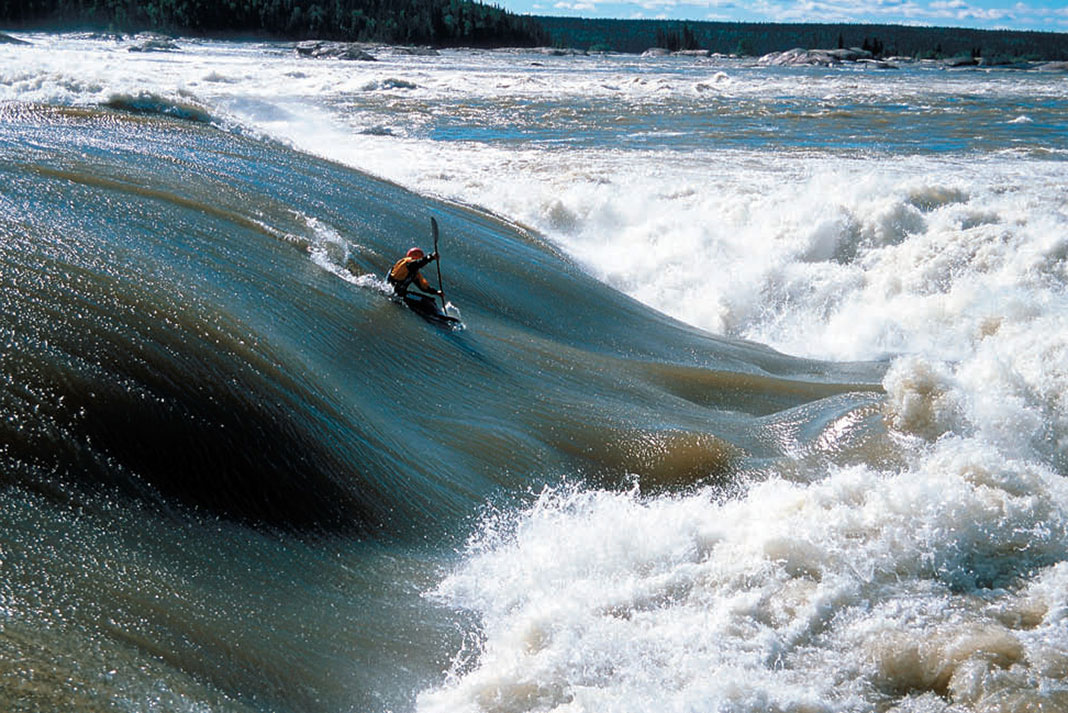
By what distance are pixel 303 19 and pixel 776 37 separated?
80727 millimetres

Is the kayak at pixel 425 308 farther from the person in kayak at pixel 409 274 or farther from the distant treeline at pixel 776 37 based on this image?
the distant treeline at pixel 776 37

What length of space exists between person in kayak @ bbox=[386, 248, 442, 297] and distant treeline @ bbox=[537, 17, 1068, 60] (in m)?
105

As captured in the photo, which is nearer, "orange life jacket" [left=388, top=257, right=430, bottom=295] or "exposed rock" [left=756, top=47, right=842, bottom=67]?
"orange life jacket" [left=388, top=257, right=430, bottom=295]

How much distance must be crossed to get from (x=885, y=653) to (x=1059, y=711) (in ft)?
2.36

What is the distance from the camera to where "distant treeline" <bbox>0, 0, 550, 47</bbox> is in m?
84.3

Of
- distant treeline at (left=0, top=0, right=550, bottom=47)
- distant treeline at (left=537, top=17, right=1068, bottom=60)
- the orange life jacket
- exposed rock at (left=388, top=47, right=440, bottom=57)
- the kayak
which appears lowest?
the kayak

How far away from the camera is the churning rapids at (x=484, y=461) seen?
13.7ft

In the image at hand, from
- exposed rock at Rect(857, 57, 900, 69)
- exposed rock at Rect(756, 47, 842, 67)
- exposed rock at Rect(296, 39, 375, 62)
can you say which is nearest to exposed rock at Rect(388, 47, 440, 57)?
exposed rock at Rect(296, 39, 375, 62)

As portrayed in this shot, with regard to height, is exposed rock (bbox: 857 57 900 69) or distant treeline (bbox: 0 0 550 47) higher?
distant treeline (bbox: 0 0 550 47)

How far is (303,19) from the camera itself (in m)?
97.6

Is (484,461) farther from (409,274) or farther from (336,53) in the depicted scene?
(336,53)

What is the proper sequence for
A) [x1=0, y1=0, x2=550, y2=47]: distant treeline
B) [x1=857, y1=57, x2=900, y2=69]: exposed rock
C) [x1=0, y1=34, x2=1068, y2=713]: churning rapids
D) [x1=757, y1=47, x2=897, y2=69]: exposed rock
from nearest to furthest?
[x1=0, y1=34, x2=1068, y2=713]: churning rapids < [x1=857, y1=57, x2=900, y2=69]: exposed rock < [x1=757, y1=47, x2=897, y2=69]: exposed rock < [x1=0, y1=0, x2=550, y2=47]: distant treeline

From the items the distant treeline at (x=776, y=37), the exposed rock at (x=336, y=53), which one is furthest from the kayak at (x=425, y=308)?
the distant treeline at (x=776, y=37)

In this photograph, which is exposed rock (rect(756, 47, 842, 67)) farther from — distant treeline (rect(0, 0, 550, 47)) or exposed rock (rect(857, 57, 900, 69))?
distant treeline (rect(0, 0, 550, 47))
